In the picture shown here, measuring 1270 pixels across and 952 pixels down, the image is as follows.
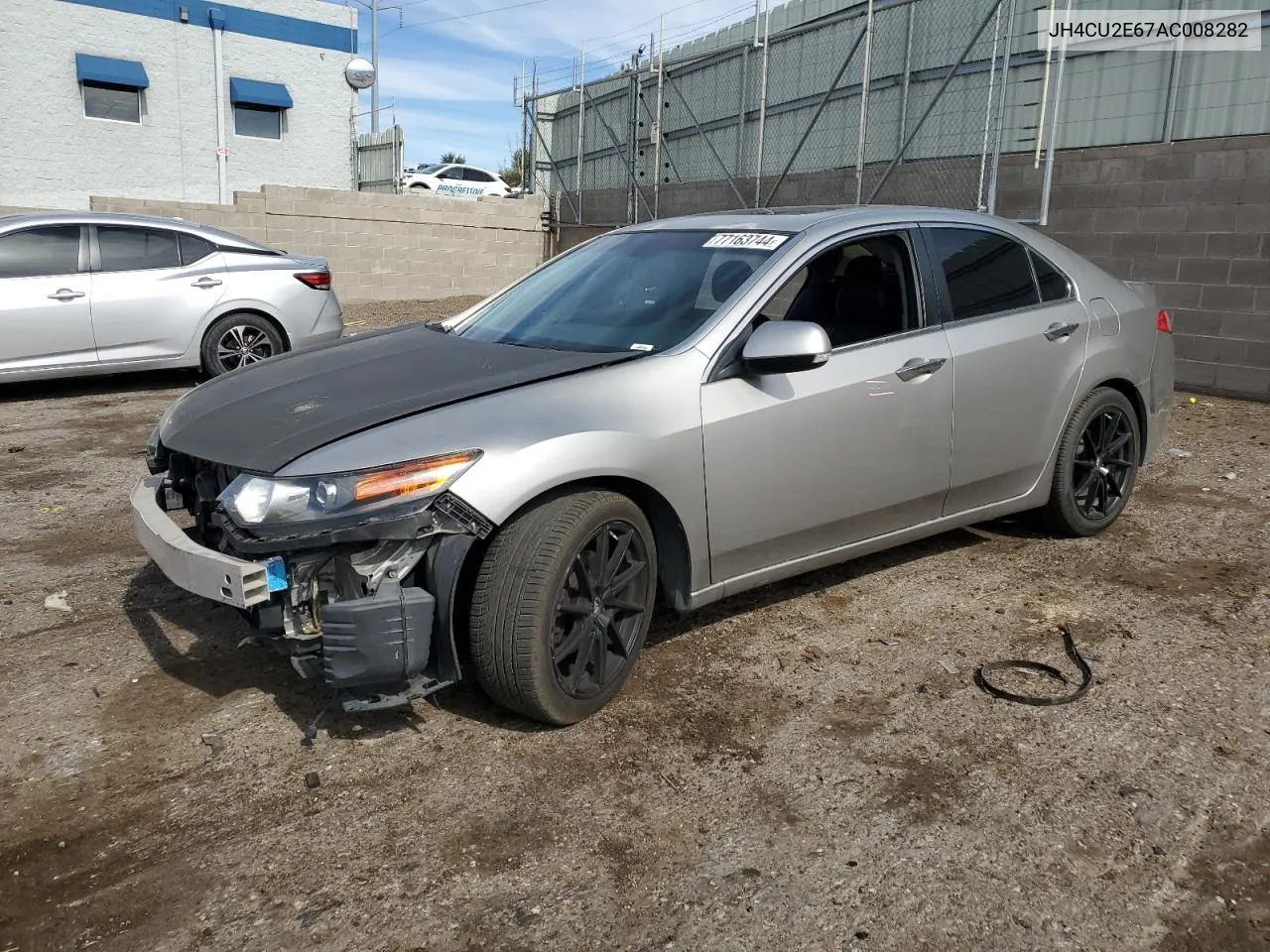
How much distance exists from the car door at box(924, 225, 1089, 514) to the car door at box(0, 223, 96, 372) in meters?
6.93

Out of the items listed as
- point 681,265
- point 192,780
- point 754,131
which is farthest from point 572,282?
point 754,131

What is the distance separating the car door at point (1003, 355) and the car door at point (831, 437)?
124 millimetres

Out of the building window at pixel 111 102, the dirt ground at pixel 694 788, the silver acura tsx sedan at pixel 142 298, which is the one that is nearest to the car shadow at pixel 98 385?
the silver acura tsx sedan at pixel 142 298

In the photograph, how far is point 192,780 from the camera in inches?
122

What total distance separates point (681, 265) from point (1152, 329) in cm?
272

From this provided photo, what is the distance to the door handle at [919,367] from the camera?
Answer: 4.18 meters

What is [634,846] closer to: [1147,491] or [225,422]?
[225,422]

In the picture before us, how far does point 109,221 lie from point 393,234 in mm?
8861

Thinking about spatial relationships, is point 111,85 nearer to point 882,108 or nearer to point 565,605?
point 882,108

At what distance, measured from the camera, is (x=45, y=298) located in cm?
846

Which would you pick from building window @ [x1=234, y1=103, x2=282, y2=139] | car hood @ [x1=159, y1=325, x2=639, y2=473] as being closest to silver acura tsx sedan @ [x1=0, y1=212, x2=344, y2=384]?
car hood @ [x1=159, y1=325, x2=639, y2=473]

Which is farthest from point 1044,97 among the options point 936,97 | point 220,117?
point 220,117

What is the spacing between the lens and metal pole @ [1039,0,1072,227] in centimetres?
998

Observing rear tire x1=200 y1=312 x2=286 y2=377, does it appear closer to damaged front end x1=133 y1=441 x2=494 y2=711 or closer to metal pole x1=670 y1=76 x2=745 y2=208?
damaged front end x1=133 y1=441 x2=494 y2=711
